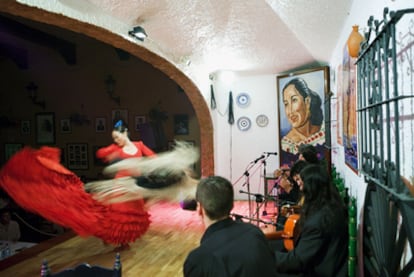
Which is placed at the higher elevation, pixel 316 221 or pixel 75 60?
pixel 75 60

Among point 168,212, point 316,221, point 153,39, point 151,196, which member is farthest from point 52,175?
point 168,212

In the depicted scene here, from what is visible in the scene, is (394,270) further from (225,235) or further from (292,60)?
(292,60)

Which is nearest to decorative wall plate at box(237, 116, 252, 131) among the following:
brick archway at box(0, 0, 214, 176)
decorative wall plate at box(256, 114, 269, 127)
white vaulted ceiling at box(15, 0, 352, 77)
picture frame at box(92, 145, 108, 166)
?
decorative wall plate at box(256, 114, 269, 127)

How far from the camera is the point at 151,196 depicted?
4.49 m

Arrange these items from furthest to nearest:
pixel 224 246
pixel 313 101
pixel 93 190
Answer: pixel 313 101
pixel 93 190
pixel 224 246

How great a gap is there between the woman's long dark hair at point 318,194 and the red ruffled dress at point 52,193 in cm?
232

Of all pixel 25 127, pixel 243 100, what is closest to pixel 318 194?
pixel 243 100

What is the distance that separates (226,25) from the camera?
403cm

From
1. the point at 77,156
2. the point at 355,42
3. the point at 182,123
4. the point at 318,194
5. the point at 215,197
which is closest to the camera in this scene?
the point at 215,197

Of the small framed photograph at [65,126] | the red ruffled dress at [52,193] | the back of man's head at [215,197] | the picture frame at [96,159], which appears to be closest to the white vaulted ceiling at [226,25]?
the red ruffled dress at [52,193]

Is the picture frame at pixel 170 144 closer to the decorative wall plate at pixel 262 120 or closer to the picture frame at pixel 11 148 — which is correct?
the decorative wall plate at pixel 262 120

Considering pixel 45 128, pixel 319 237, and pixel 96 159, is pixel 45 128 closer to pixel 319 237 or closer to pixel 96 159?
pixel 96 159

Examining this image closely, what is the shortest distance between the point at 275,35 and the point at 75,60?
5.16m

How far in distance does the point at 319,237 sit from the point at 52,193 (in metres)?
2.57
